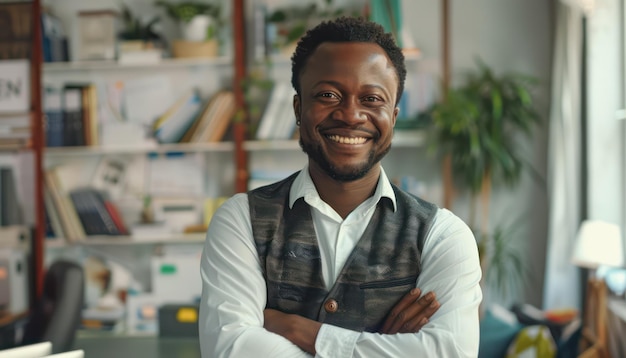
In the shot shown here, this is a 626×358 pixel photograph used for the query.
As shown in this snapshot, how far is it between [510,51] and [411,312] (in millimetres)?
3465

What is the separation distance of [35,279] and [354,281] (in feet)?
12.7

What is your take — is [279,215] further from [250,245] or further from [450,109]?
[450,109]

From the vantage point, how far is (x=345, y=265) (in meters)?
1.44

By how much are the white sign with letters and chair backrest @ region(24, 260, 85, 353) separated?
2288 millimetres

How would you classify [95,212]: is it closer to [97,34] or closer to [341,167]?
[97,34]

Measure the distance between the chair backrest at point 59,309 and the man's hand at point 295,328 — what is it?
1.32 metres

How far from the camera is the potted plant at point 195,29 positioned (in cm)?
460

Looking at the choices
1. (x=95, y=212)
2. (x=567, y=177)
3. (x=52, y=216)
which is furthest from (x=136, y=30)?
(x=567, y=177)

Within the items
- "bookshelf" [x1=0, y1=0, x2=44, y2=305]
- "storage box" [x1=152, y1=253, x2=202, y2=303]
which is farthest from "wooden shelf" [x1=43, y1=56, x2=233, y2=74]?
"storage box" [x1=152, y1=253, x2=202, y2=303]

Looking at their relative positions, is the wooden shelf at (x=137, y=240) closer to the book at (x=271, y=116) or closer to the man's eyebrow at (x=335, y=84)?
the book at (x=271, y=116)

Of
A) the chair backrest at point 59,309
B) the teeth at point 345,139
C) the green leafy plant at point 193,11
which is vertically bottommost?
the chair backrest at point 59,309

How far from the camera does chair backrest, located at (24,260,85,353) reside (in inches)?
100

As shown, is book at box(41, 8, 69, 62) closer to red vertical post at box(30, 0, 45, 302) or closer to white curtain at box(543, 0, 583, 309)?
red vertical post at box(30, 0, 45, 302)

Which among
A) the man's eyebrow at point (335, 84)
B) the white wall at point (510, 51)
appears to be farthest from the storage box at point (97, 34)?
the man's eyebrow at point (335, 84)
